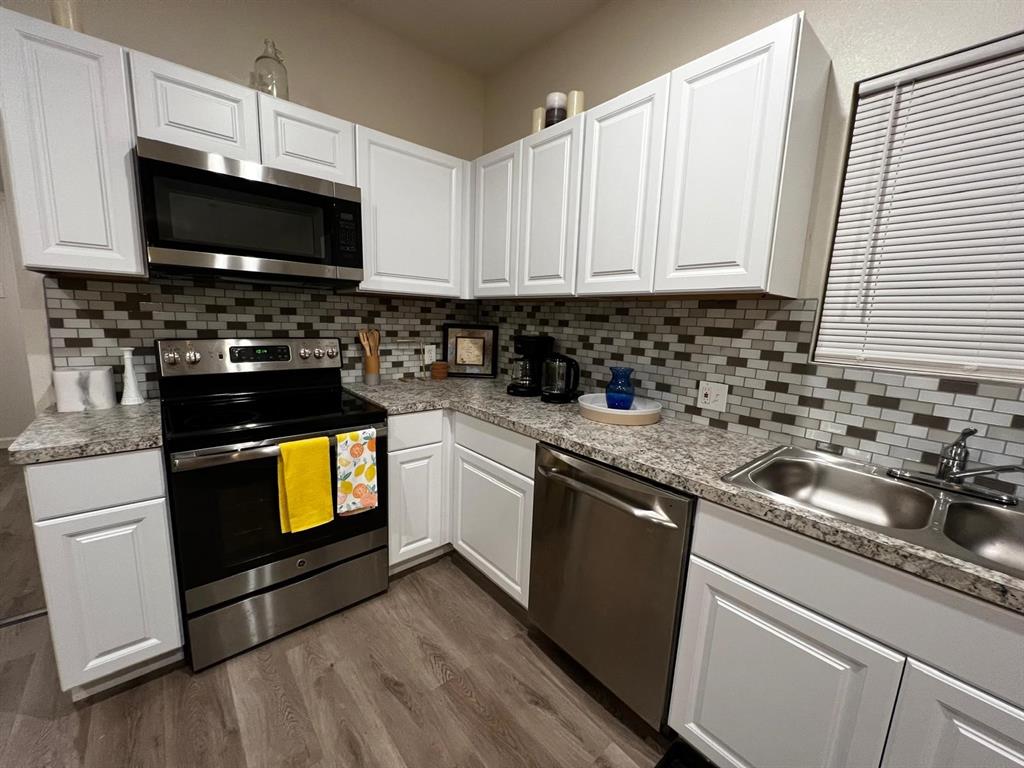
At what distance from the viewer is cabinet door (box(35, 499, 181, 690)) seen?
3.97ft

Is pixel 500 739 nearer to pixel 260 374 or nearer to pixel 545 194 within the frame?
pixel 260 374

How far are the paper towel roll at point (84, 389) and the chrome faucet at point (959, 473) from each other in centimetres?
268

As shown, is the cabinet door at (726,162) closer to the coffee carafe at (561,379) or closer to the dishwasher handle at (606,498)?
the coffee carafe at (561,379)

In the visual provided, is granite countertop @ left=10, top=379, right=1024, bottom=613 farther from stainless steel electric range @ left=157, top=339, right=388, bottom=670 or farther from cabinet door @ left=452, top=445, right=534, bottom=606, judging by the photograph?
cabinet door @ left=452, top=445, right=534, bottom=606

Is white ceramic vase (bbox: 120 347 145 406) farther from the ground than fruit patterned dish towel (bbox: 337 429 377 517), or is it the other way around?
white ceramic vase (bbox: 120 347 145 406)

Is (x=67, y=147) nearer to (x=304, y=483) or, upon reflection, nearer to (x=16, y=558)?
(x=304, y=483)

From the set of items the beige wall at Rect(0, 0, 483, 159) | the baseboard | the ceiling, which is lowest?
the baseboard

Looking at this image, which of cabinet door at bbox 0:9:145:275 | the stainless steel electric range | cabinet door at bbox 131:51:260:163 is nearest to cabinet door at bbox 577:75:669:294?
the stainless steel electric range

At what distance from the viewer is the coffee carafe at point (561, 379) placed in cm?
188

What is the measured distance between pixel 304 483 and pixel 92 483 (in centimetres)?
57

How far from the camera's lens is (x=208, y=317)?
1792 mm

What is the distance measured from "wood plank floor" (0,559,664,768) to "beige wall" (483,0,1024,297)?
5.48ft

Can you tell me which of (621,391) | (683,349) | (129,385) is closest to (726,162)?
(683,349)

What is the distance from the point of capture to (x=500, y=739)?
4.24 ft
